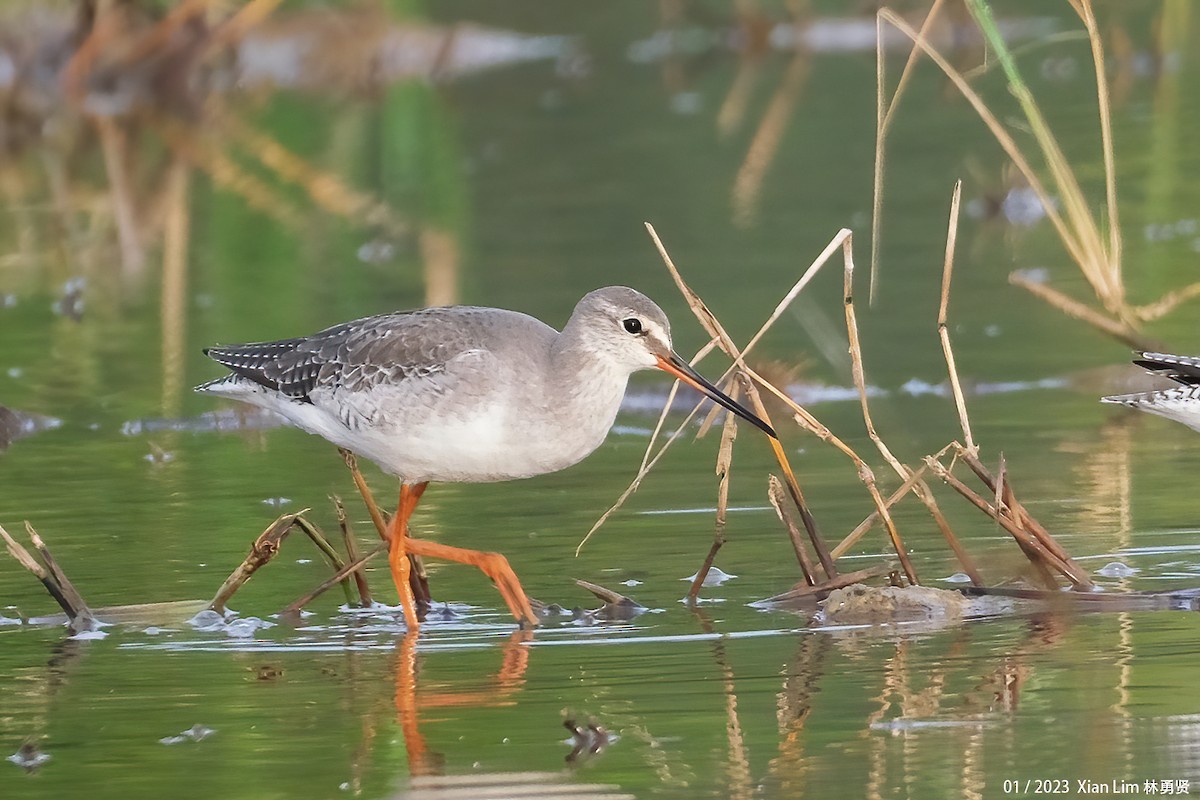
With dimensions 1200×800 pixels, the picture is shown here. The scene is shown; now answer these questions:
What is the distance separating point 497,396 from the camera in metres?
7.87

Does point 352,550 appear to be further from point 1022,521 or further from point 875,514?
point 1022,521

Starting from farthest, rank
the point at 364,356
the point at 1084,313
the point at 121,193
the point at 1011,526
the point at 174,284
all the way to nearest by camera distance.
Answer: the point at 121,193, the point at 174,284, the point at 1084,313, the point at 364,356, the point at 1011,526

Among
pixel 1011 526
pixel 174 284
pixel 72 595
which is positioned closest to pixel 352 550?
pixel 72 595

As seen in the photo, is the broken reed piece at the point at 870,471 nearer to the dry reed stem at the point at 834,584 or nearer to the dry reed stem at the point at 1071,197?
the dry reed stem at the point at 834,584

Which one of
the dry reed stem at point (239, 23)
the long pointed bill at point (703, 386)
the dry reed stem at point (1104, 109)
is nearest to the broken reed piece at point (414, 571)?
the long pointed bill at point (703, 386)

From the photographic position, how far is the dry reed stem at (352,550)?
794 cm

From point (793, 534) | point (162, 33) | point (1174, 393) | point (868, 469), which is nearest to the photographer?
point (868, 469)

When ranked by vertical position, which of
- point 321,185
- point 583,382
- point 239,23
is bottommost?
point 583,382

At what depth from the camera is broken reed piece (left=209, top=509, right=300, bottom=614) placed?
7.71 m

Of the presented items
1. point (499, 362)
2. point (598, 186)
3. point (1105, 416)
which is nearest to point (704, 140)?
point (598, 186)

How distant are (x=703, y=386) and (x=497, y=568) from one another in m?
0.93

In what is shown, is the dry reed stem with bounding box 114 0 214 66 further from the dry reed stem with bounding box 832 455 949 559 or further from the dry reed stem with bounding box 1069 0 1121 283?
the dry reed stem with bounding box 832 455 949 559

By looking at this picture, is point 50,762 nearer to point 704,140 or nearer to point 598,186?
point 598,186

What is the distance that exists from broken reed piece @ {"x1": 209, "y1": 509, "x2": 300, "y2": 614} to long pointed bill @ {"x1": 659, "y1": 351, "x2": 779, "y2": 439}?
4.44ft
